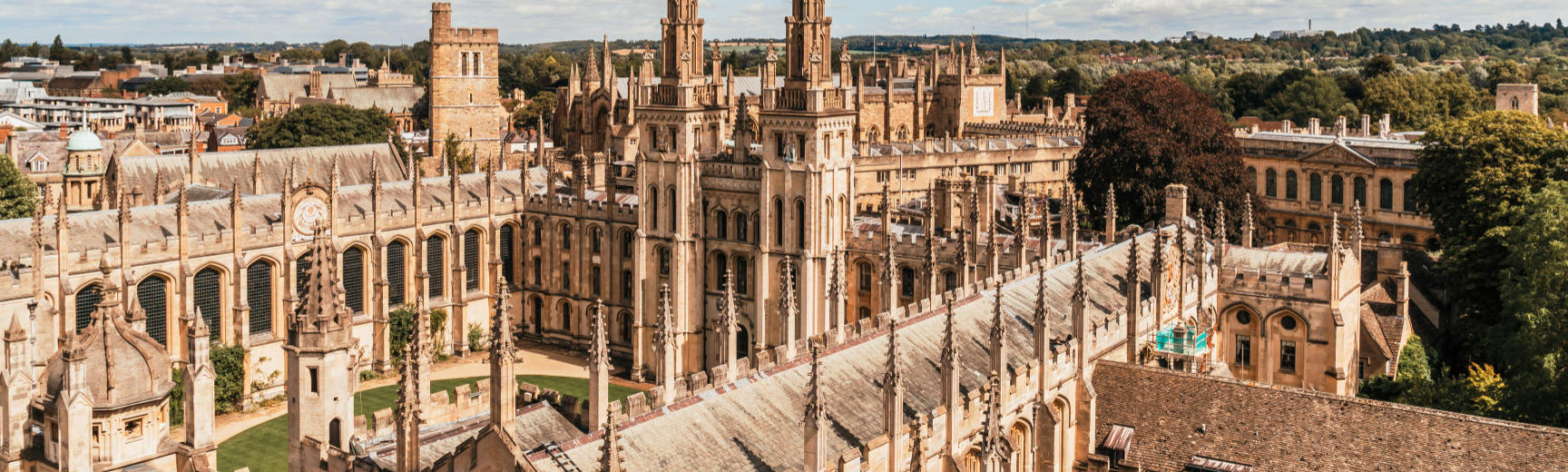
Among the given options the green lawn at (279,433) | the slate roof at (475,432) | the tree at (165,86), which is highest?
the tree at (165,86)

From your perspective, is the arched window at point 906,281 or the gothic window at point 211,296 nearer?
the gothic window at point 211,296

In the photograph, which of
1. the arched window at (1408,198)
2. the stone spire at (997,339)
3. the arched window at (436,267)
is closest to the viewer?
the stone spire at (997,339)

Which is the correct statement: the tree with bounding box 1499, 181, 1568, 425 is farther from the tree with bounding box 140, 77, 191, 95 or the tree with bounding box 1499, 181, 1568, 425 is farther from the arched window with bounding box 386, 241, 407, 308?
the tree with bounding box 140, 77, 191, 95

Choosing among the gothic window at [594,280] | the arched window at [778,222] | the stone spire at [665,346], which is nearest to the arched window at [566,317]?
the gothic window at [594,280]

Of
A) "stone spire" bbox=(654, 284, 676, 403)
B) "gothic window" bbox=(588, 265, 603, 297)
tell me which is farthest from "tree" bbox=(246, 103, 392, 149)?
"stone spire" bbox=(654, 284, 676, 403)

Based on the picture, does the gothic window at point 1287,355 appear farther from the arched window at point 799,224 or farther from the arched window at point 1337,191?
the arched window at point 1337,191

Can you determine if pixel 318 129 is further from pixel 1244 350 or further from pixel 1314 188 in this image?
pixel 1244 350

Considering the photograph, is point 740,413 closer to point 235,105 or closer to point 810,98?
point 810,98
